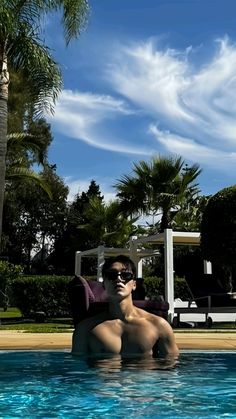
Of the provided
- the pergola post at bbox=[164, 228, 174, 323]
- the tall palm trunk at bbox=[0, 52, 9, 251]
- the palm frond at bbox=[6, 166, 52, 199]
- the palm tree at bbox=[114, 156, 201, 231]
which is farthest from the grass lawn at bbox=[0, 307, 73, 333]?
the palm tree at bbox=[114, 156, 201, 231]

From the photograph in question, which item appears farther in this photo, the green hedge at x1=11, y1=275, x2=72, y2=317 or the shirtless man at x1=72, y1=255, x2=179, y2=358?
the green hedge at x1=11, y1=275, x2=72, y2=317

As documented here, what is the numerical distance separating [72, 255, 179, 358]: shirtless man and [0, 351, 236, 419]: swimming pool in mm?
156

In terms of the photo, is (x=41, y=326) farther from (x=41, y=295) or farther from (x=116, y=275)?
(x=116, y=275)

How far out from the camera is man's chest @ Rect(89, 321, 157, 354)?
5.38 meters

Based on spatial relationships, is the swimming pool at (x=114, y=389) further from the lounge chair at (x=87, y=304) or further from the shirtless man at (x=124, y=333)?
the lounge chair at (x=87, y=304)

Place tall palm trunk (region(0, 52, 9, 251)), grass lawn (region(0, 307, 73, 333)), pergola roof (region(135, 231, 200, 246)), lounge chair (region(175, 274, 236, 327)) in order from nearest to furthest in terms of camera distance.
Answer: grass lawn (region(0, 307, 73, 333)) → tall palm trunk (region(0, 52, 9, 251)) → lounge chair (region(175, 274, 236, 327)) → pergola roof (region(135, 231, 200, 246))

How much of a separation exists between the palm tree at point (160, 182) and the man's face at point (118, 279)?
16338mm

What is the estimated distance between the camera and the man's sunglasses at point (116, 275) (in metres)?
5.09

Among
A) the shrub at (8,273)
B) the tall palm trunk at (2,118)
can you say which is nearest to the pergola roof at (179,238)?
the shrub at (8,273)

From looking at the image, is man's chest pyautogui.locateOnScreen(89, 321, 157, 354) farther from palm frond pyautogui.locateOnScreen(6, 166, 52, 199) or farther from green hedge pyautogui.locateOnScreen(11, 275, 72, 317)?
palm frond pyautogui.locateOnScreen(6, 166, 52, 199)

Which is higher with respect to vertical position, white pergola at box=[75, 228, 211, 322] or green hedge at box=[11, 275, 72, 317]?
white pergola at box=[75, 228, 211, 322]

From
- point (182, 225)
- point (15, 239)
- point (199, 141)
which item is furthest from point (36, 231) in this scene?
point (199, 141)

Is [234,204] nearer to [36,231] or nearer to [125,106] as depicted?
[125,106]

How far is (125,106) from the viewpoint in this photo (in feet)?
60.1
